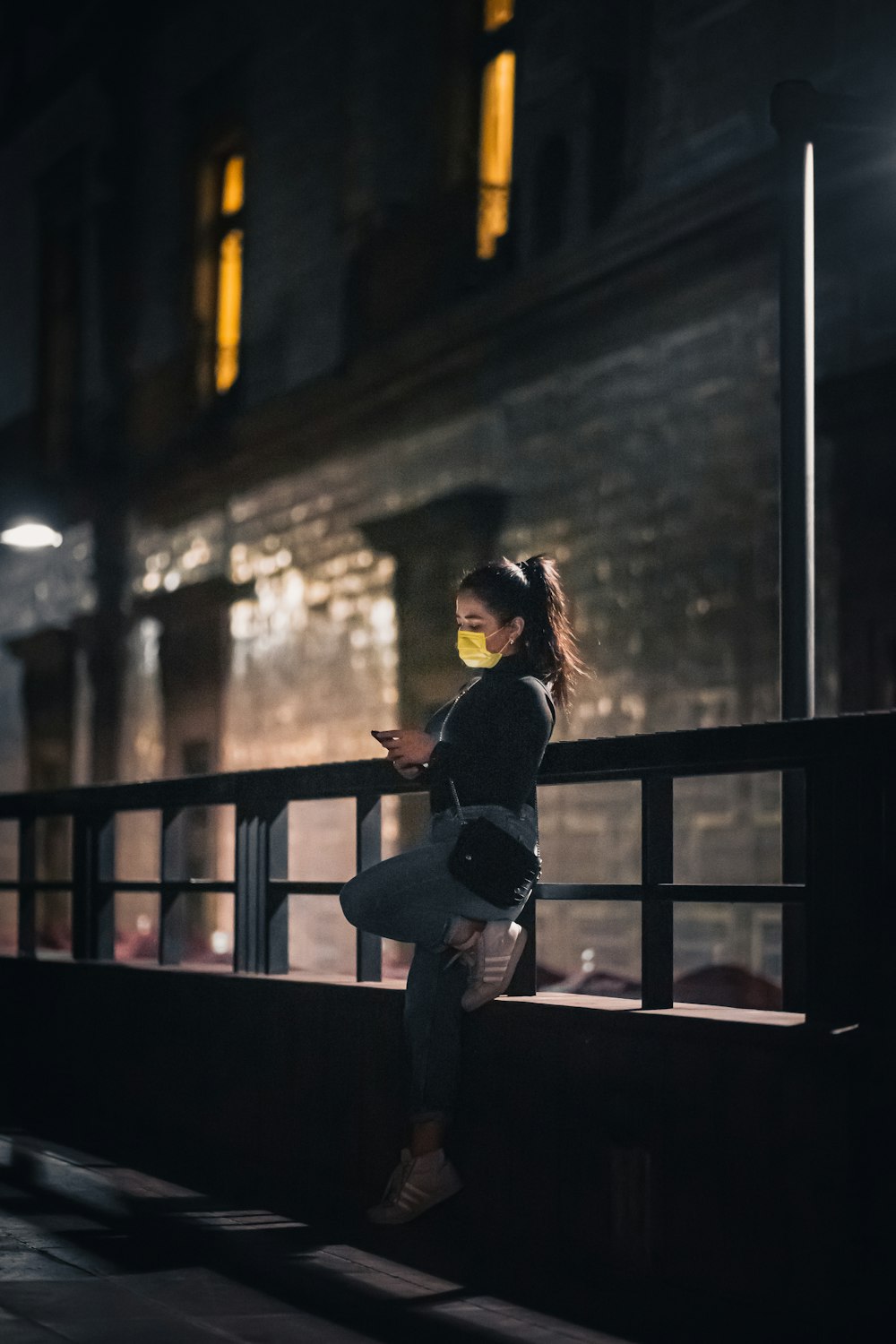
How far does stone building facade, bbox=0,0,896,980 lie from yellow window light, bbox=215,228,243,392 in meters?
0.23

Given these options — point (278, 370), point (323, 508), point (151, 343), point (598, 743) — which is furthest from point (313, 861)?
point (598, 743)

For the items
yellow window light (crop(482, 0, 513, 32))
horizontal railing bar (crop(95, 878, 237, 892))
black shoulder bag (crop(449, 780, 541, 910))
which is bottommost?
horizontal railing bar (crop(95, 878, 237, 892))

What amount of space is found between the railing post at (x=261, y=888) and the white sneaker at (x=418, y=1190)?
1.92 meters

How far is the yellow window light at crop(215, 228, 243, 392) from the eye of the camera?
1839 cm

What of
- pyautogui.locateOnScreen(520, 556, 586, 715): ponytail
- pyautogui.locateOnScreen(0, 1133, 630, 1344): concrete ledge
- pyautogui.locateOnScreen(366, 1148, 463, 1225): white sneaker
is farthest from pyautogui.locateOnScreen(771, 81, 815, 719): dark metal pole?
pyautogui.locateOnScreen(0, 1133, 630, 1344): concrete ledge

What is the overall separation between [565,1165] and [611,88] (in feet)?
28.3

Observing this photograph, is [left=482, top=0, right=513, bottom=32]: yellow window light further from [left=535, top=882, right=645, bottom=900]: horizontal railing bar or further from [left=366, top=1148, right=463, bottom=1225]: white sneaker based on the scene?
[left=366, top=1148, right=463, bottom=1225]: white sneaker

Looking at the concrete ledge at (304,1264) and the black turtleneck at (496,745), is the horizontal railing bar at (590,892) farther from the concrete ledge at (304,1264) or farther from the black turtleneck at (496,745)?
the concrete ledge at (304,1264)

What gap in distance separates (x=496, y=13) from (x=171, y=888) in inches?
313

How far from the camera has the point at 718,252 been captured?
486 inches

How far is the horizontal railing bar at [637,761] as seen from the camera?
5.54 m

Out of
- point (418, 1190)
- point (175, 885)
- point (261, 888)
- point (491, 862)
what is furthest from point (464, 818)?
point (175, 885)

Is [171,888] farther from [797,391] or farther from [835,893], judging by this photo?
[835,893]

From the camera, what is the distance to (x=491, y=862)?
6223 mm
